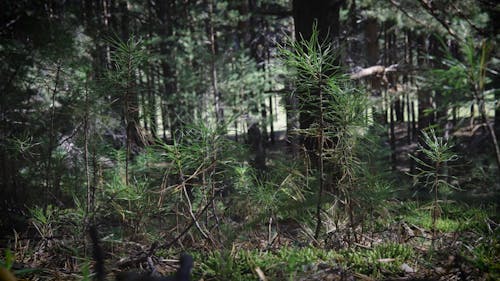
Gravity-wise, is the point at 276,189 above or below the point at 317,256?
above

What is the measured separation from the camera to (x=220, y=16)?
1528 cm

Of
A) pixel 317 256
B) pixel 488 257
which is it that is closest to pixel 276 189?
pixel 317 256

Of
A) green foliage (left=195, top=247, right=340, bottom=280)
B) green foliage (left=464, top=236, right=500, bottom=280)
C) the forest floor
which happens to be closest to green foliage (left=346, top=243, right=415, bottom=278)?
the forest floor

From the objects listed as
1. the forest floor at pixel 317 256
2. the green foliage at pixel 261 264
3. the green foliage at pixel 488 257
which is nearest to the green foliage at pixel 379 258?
the forest floor at pixel 317 256

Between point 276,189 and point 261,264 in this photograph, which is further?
point 276,189

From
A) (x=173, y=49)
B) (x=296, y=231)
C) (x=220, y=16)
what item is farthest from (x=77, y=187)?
(x=220, y=16)

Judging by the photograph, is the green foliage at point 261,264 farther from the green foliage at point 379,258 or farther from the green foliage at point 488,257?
the green foliage at point 488,257

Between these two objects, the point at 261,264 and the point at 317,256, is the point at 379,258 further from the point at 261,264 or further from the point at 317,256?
the point at 261,264

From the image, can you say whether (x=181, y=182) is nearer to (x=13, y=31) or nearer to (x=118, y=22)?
(x=13, y=31)

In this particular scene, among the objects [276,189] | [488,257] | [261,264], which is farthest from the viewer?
[276,189]

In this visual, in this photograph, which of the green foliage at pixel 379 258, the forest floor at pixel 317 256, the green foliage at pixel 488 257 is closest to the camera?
the green foliage at pixel 488 257

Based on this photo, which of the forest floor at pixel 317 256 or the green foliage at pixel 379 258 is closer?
the forest floor at pixel 317 256

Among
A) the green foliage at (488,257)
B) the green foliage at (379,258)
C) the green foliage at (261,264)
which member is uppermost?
the green foliage at (488,257)

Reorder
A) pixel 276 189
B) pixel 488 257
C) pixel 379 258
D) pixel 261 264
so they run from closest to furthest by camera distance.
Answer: pixel 488 257
pixel 261 264
pixel 379 258
pixel 276 189
